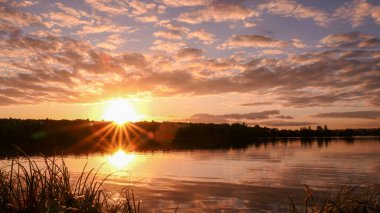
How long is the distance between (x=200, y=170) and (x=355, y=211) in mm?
26370

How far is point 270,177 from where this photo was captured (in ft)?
96.8

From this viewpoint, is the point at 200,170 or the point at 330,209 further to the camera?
the point at 200,170

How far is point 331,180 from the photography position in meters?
27.1

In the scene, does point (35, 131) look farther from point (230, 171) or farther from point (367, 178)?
point (367, 178)

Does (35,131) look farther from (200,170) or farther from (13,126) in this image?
(200,170)

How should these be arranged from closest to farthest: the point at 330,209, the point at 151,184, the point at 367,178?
the point at 330,209 < the point at 151,184 < the point at 367,178

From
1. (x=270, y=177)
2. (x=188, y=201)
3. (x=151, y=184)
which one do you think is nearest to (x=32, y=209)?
(x=188, y=201)

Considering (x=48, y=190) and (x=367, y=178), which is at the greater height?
(x=48, y=190)

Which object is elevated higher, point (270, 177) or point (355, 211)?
point (355, 211)

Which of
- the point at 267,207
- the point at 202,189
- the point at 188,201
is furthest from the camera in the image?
the point at 202,189

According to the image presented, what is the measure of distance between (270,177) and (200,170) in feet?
26.4

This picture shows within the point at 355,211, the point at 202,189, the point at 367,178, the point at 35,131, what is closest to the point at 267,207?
the point at 202,189

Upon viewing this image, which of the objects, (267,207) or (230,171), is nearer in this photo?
(267,207)

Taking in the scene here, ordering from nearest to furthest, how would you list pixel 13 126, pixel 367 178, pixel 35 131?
pixel 367 178, pixel 13 126, pixel 35 131
